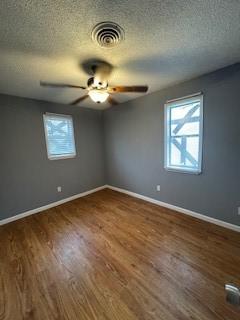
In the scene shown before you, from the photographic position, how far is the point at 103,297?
133 cm

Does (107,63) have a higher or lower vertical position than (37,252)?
higher

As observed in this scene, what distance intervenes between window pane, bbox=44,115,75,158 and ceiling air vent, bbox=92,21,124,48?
2246mm

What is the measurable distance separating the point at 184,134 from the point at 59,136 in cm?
268

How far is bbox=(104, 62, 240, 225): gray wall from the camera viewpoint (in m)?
2.12

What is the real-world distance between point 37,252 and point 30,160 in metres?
1.75

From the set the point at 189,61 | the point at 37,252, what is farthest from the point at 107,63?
the point at 37,252

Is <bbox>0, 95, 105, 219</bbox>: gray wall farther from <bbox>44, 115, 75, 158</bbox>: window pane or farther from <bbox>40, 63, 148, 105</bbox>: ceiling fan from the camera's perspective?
<bbox>40, 63, 148, 105</bbox>: ceiling fan

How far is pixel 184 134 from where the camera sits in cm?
266

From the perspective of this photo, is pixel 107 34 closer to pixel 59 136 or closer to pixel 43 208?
pixel 59 136

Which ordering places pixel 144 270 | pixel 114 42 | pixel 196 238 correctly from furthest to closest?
pixel 196 238 < pixel 144 270 < pixel 114 42

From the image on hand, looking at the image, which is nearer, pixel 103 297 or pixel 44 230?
pixel 103 297

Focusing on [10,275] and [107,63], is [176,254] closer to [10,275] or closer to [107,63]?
[10,275]

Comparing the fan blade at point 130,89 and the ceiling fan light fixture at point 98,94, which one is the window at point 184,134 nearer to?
the fan blade at point 130,89

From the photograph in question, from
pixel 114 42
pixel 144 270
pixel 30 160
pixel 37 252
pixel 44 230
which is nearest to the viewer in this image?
pixel 114 42
